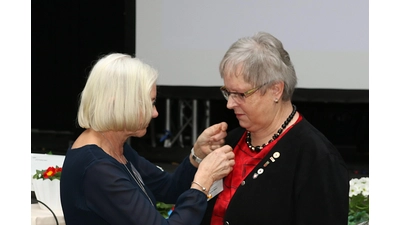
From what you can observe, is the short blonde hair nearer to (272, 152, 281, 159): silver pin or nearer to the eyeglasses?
the eyeglasses

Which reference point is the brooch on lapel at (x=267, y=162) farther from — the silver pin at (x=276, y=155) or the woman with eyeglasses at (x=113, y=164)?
the woman with eyeglasses at (x=113, y=164)

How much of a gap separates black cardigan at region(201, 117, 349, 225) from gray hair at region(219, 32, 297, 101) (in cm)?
19

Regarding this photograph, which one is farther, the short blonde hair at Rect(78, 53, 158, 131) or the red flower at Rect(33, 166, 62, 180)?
the red flower at Rect(33, 166, 62, 180)

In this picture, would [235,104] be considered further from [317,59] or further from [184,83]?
[184,83]

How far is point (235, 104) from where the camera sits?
2137 millimetres

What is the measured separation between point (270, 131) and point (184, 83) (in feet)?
13.7

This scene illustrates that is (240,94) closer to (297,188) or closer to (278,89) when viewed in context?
(278,89)

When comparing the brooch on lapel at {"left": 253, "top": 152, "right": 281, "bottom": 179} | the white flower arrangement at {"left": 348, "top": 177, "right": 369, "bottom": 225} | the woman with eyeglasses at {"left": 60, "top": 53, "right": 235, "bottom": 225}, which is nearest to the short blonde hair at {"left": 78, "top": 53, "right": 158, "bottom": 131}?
the woman with eyeglasses at {"left": 60, "top": 53, "right": 235, "bottom": 225}

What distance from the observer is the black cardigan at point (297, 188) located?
1.93 m

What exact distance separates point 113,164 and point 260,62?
59cm

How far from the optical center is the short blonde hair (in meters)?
1.91

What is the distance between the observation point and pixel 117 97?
1.91 m

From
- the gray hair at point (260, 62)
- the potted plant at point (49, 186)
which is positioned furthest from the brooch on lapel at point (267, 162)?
the potted plant at point (49, 186)
